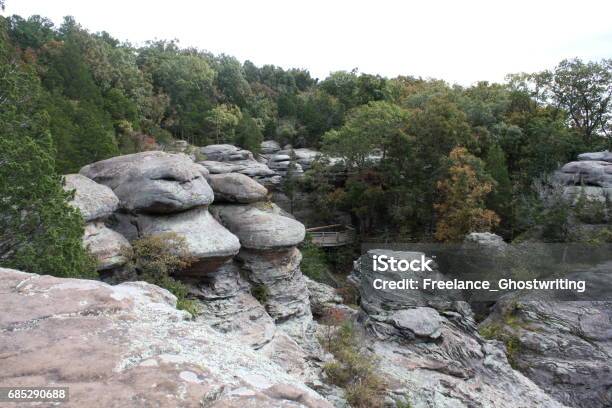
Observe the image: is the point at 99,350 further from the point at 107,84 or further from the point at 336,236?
the point at 107,84

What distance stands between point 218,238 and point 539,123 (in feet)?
56.1

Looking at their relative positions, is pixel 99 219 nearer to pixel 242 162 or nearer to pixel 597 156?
pixel 242 162

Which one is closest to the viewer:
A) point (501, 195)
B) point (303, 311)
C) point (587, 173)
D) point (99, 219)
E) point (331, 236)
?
point (99, 219)

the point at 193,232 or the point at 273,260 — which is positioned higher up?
the point at 193,232

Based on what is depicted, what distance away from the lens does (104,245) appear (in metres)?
9.66

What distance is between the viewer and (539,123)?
2094cm

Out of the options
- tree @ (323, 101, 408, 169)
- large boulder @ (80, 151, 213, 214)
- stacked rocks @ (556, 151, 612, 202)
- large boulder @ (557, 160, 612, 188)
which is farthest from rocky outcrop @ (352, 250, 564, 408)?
large boulder @ (557, 160, 612, 188)

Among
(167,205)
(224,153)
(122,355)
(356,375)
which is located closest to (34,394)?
(122,355)

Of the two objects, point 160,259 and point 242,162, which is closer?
point 160,259

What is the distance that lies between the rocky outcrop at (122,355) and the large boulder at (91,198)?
21.2 ft

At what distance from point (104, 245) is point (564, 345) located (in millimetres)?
11587

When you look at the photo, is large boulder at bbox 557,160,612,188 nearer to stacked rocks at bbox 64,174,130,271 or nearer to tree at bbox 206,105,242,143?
stacked rocks at bbox 64,174,130,271

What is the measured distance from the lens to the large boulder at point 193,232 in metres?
10.8

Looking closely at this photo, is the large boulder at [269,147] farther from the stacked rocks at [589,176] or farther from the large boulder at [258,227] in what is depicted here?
the stacked rocks at [589,176]
